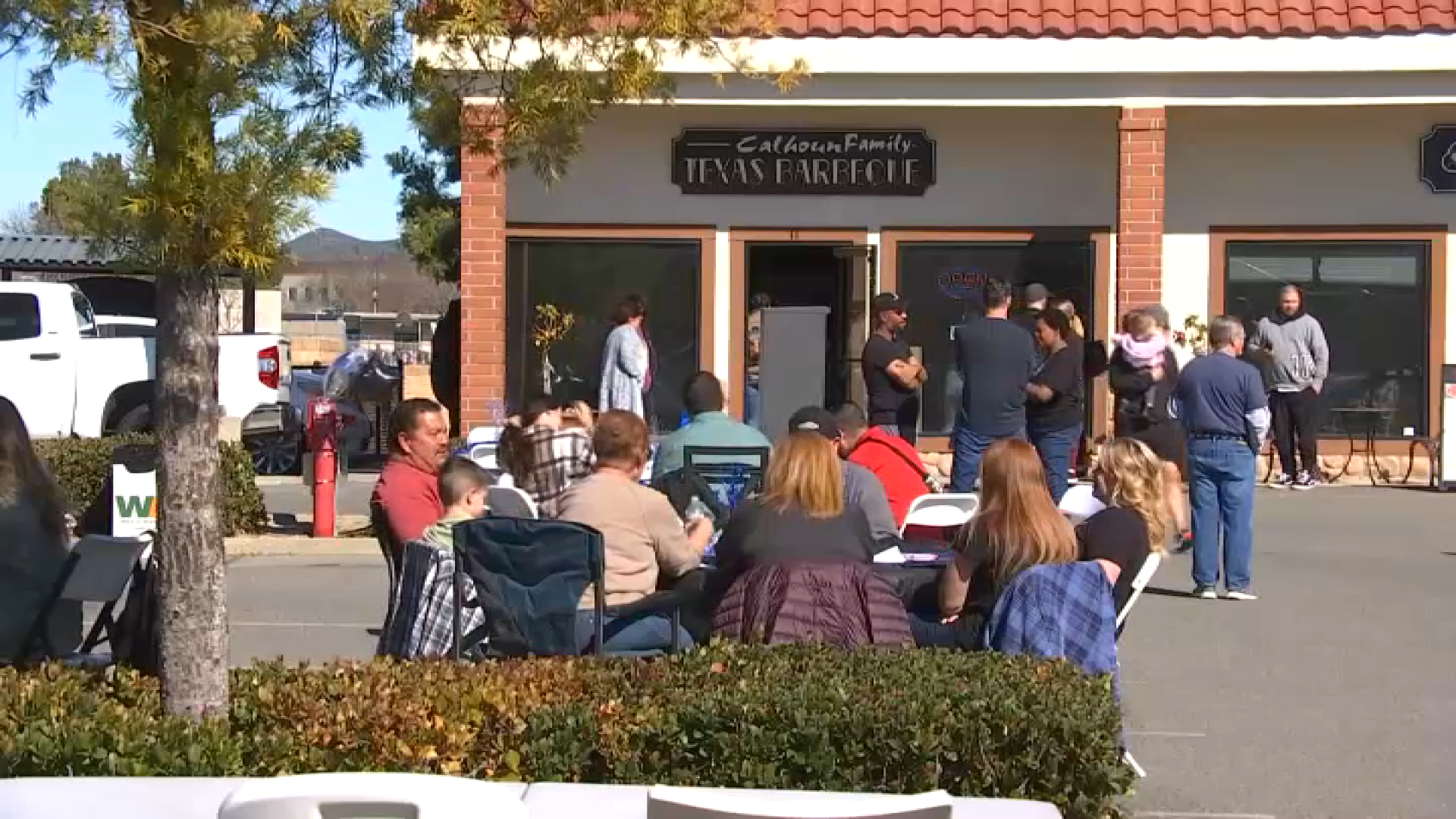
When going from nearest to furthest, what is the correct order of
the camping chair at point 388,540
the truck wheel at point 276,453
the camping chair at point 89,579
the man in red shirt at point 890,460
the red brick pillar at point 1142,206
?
the camping chair at point 89,579 → the camping chair at point 388,540 → the man in red shirt at point 890,460 → the red brick pillar at point 1142,206 → the truck wheel at point 276,453

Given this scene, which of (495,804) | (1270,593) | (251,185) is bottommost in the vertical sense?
(1270,593)

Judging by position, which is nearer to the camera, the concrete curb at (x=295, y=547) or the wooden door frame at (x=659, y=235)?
the concrete curb at (x=295, y=547)

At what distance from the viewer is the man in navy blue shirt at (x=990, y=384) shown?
482 inches

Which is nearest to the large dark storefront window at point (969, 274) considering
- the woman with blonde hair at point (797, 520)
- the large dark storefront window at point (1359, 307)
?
the large dark storefront window at point (1359, 307)

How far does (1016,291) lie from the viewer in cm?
1727

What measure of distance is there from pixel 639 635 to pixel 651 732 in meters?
2.20

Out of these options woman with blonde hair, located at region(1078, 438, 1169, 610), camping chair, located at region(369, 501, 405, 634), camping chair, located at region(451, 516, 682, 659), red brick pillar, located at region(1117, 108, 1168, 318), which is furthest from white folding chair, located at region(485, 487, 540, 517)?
red brick pillar, located at region(1117, 108, 1168, 318)

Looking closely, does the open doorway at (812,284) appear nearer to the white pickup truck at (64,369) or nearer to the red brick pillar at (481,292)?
the red brick pillar at (481,292)

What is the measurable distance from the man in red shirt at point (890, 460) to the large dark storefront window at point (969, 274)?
7714mm

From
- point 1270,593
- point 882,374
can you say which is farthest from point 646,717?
point 882,374

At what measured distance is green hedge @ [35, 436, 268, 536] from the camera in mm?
13102

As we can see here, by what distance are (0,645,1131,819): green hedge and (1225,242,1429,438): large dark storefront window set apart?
41.2ft

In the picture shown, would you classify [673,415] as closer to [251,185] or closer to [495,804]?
[251,185]

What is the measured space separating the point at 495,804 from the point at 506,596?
3.91 m
